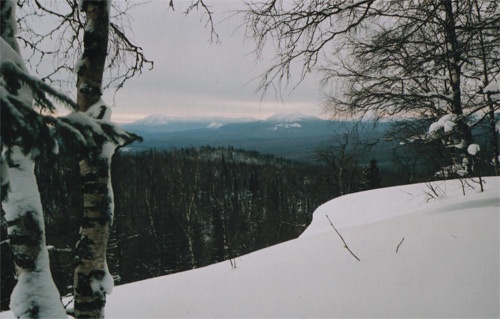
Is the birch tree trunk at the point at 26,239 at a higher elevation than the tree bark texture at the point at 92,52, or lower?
lower

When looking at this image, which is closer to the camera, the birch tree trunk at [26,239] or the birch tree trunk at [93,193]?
the birch tree trunk at [26,239]

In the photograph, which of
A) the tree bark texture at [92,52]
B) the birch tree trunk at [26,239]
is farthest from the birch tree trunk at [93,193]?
the birch tree trunk at [26,239]

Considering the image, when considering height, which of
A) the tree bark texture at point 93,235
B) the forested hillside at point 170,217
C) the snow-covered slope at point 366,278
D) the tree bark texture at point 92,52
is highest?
the tree bark texture at point 92,52

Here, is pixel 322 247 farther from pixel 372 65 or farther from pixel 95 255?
pixel 372 65

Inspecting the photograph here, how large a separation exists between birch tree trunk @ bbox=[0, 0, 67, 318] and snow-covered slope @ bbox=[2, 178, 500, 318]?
1.50 m

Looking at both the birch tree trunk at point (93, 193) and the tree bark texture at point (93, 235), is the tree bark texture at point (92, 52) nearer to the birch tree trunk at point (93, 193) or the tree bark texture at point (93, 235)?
the birch tree trunk at point (93, 193)

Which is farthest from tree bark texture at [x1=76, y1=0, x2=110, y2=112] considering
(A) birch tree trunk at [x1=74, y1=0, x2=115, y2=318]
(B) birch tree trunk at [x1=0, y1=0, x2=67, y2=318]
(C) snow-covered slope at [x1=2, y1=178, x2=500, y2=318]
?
(C) snow-covered slope at [x1=2, y1=178, x2=500, y2=318]

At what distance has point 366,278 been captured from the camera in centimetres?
292

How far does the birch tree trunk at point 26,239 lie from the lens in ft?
6.18

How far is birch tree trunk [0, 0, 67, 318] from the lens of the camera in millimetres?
1885

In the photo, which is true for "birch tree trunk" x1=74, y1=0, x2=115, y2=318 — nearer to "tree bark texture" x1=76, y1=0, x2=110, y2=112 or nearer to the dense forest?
"tree bark texture" x1=76, y1=0, x2=110, y2=112

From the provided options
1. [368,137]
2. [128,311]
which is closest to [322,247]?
[128,311]

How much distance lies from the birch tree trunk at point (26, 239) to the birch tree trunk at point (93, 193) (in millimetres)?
376

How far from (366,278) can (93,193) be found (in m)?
2.58
